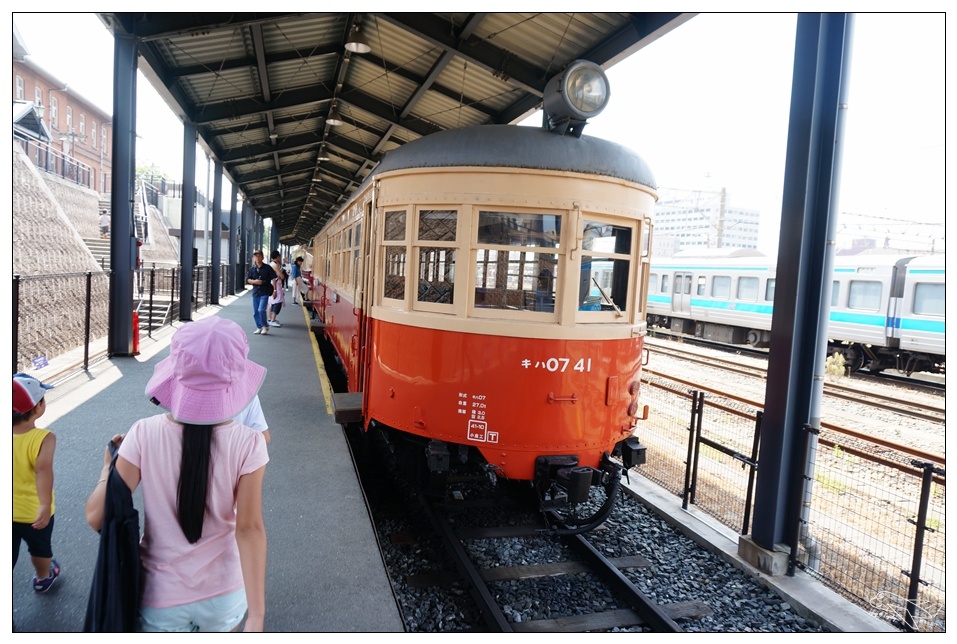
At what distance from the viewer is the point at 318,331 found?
14.7 m

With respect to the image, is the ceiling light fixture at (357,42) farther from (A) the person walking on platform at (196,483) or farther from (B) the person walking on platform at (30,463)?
(A) the person walking on platform at (196,483)

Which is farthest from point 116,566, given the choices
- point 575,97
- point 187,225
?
point 187,225

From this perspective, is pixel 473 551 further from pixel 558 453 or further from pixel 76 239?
pixel 76 239

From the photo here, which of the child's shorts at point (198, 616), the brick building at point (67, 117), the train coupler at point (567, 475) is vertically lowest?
the train coupler at point (567, 475)

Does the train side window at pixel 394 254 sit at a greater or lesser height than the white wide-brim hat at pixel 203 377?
greater

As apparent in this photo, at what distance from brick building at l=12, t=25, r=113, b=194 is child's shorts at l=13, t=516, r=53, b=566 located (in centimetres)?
2427

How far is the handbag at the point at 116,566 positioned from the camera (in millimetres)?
1710

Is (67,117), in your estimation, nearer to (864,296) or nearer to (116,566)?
(864,296)

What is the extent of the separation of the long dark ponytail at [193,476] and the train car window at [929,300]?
14801 millimetres

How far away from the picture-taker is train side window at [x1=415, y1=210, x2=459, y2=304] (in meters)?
4.43

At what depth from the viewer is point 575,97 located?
4422 mm

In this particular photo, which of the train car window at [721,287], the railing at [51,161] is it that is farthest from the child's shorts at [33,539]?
the railing at [51,161]

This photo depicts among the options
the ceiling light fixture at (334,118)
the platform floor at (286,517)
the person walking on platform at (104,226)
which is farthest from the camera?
the person walking on platform at (104,226)

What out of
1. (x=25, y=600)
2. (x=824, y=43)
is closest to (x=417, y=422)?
(x=25, y=600)
